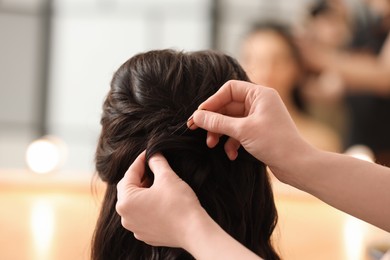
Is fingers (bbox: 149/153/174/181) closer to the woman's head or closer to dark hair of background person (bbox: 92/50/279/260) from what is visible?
dark hair of background person (bbox: 92/50/279/260)

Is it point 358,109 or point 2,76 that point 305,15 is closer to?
point 358,109

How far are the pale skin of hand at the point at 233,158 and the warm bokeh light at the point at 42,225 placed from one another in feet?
2.09

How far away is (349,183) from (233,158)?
0.58 ft

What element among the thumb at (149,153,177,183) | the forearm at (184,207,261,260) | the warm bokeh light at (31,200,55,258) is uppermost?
the thumb at (149,153,177,183)

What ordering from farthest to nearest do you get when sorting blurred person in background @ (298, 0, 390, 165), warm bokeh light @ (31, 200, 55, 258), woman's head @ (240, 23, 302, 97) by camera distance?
1. blurred person in background @ (298, 0, 390, 165)
2. woman's head @ (240, 23, 302, 97)
3. warm bokeh light @ (31, 200, 55, 258)

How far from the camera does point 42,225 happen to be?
1.60 meters

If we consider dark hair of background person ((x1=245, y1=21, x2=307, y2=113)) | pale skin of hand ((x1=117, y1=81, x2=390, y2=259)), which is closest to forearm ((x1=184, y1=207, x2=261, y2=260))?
pale skin of hand ((x1=117, y1=81, x2=390, y2=259))

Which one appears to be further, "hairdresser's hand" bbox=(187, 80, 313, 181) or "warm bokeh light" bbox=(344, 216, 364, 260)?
"warm bokeh light" bbox=(344, 216, 364, 260)

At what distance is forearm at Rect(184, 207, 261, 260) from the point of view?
76 centimetres

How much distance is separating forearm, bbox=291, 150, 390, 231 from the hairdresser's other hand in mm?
187

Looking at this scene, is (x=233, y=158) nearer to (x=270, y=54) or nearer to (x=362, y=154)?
(x=362, y=154)

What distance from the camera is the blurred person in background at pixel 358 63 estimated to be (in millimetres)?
3670

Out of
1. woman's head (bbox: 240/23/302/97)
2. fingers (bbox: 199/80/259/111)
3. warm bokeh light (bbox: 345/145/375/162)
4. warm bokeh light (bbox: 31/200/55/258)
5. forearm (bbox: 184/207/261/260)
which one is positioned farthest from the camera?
woman's head (bbox: 240/23/302/97)

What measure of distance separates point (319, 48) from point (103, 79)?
1533mm
